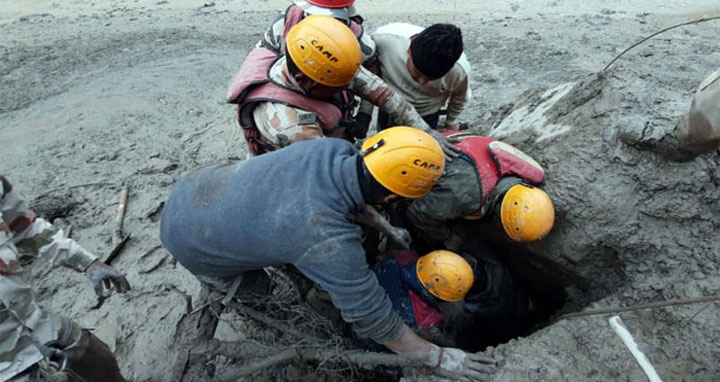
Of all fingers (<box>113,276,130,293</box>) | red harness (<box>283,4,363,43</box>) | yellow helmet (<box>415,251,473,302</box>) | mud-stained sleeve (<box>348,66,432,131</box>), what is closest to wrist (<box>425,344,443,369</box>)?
yellow helmet (<box>415,251,473,302</box>)

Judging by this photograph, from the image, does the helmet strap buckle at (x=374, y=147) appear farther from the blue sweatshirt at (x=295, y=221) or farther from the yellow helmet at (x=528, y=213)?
the yellow helmet at (x=528, y=213)

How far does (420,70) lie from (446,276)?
4.38 feet

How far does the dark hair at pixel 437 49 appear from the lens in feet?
9.11

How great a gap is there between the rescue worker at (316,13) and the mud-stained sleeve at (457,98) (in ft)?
2.25

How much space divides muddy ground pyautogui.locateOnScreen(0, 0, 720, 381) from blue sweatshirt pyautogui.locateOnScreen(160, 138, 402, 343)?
91cm

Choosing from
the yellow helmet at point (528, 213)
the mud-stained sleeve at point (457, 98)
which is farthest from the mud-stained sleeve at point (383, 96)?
the yellow helmet at point (528, 213)

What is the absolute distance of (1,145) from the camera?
480 cm

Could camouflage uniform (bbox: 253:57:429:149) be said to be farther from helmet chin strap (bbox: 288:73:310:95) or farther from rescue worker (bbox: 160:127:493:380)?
rescue worker (bbox: 160:127:493:380)

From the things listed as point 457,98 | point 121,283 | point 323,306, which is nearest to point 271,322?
point 323,306

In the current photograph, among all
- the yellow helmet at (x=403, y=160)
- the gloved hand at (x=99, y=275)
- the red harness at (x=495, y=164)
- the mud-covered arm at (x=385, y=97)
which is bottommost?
the gloved hand at (x=99, y=275)

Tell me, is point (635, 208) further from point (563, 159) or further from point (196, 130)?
point (196, 130)

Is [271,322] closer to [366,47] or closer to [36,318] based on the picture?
[36,318]

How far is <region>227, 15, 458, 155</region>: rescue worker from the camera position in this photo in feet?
7.82

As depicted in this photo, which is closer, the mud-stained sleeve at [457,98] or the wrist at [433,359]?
the wrist at [433,359]
